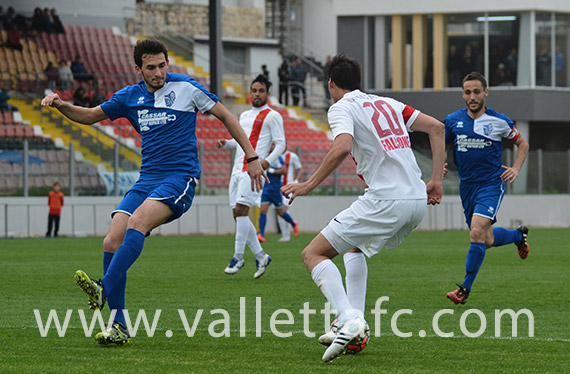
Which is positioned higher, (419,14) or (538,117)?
(419,14)

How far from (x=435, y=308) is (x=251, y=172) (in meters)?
2.89

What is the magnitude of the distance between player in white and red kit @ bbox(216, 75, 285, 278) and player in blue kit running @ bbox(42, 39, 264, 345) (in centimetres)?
447

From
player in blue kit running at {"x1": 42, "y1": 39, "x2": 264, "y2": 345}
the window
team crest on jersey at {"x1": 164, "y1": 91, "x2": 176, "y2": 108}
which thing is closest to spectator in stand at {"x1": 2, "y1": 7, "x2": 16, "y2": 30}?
the window

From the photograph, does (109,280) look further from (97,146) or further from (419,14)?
(419,14)

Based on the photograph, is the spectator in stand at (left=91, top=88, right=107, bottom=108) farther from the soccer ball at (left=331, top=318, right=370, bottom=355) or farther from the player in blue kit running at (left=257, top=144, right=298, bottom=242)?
the soccer ball at (left=331, top=318, right=370, bottom=355)

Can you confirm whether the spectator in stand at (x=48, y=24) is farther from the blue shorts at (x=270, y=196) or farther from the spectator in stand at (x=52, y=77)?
the blue shorts at (x=270, y=196)

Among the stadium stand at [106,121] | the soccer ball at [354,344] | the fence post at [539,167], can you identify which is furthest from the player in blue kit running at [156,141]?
the fence post at [539,167]

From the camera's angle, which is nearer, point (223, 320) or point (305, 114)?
point (223, 320)

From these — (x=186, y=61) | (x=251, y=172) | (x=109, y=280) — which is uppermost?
(x=186, y=61)

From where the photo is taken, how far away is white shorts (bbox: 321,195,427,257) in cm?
680

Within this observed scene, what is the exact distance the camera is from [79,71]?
31.7m

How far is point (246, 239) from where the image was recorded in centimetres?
1275

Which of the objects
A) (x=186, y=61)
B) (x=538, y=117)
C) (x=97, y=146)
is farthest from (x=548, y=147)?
(x=97, y=146)

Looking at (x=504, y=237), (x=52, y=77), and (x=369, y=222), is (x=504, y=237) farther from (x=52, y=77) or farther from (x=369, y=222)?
(x=52, y=77)
